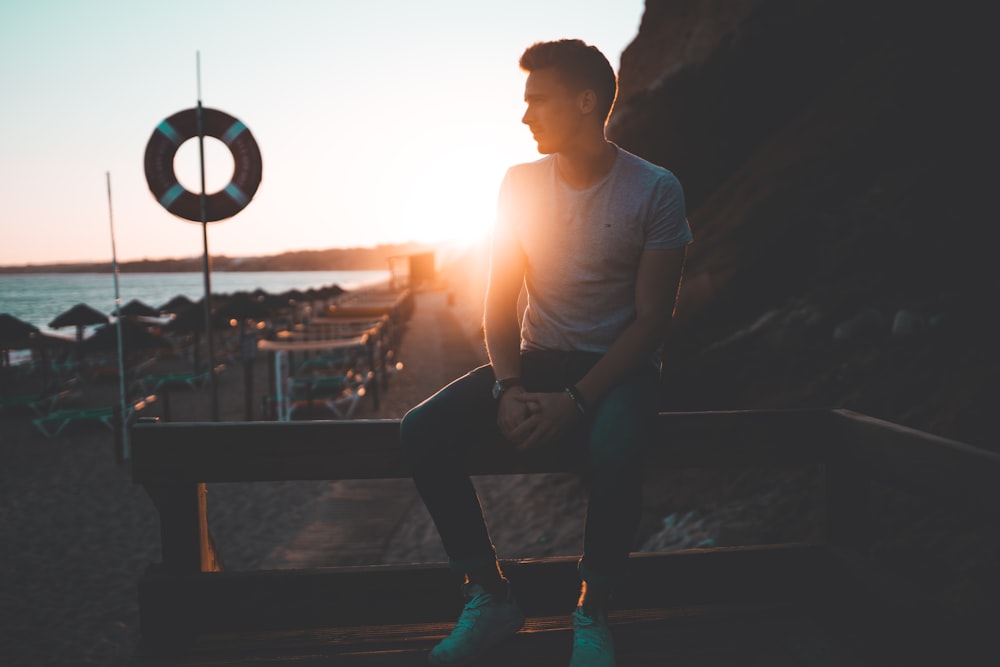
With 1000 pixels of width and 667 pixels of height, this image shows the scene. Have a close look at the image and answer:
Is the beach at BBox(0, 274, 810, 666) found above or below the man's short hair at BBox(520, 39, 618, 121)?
below

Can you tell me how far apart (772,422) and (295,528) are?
625 cm

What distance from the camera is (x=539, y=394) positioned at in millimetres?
2045

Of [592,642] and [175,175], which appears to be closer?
[592,642]

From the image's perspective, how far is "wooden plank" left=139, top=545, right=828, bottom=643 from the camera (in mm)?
2125

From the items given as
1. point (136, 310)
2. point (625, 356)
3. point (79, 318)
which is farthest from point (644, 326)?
point (136, 310)

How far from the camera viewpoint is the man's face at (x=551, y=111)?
82.2 inches

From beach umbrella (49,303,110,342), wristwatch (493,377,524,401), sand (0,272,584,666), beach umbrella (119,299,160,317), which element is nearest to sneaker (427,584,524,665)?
wristwatch (493,377,524,401)

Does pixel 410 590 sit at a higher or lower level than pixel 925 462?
lower

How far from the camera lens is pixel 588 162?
2.15m

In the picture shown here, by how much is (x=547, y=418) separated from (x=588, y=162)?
2.70 feet

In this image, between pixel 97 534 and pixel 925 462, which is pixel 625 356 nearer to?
pixel 925 462

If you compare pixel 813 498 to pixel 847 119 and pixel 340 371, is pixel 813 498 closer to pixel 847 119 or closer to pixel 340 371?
pixel 847 119

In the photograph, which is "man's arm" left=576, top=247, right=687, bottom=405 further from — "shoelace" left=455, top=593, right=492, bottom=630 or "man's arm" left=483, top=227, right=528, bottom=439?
"shoelace" left=455, top=593, right=492, bottom=630

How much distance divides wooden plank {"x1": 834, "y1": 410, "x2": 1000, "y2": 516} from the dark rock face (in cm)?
239
